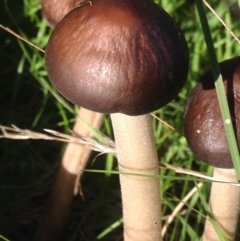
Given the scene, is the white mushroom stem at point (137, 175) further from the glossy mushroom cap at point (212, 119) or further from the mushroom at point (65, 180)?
the mushroom at point (65, 180)

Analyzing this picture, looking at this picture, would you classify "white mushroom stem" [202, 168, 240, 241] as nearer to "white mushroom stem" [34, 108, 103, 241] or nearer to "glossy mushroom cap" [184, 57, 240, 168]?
"glossy mushroom cap" [184, 57, 240, 168]

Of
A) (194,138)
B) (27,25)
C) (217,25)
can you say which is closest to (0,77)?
(27,25)

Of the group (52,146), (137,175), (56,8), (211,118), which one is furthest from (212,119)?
(52,146)

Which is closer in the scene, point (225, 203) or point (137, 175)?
point (137, 175)

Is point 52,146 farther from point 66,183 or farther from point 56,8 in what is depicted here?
point 56,8

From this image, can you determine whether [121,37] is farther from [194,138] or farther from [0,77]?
[0,77]

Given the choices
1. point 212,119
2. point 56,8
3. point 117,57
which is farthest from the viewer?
point 56,8
